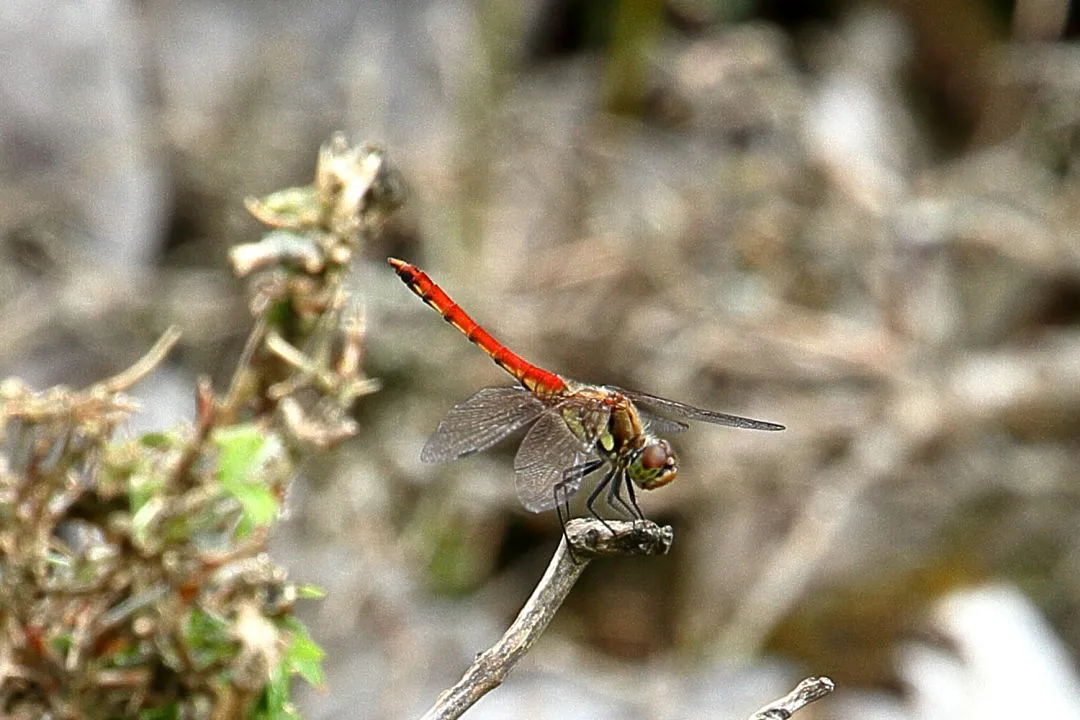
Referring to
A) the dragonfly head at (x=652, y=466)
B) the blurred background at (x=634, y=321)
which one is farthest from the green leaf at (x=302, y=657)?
the blurred background at (x=634, y=321)

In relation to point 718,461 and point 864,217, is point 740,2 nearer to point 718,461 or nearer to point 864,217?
point 864,217

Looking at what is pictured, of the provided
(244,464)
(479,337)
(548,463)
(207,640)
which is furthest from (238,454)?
(479,337)

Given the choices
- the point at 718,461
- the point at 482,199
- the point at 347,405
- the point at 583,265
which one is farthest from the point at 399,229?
the point at 347,405

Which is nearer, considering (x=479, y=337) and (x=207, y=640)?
(x=207, y=640)

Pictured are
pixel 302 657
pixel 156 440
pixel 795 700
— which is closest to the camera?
pixel 795 700

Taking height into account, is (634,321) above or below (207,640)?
below

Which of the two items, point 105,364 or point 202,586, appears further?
point 105,364

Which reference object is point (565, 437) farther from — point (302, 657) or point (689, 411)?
point (302, 657)
